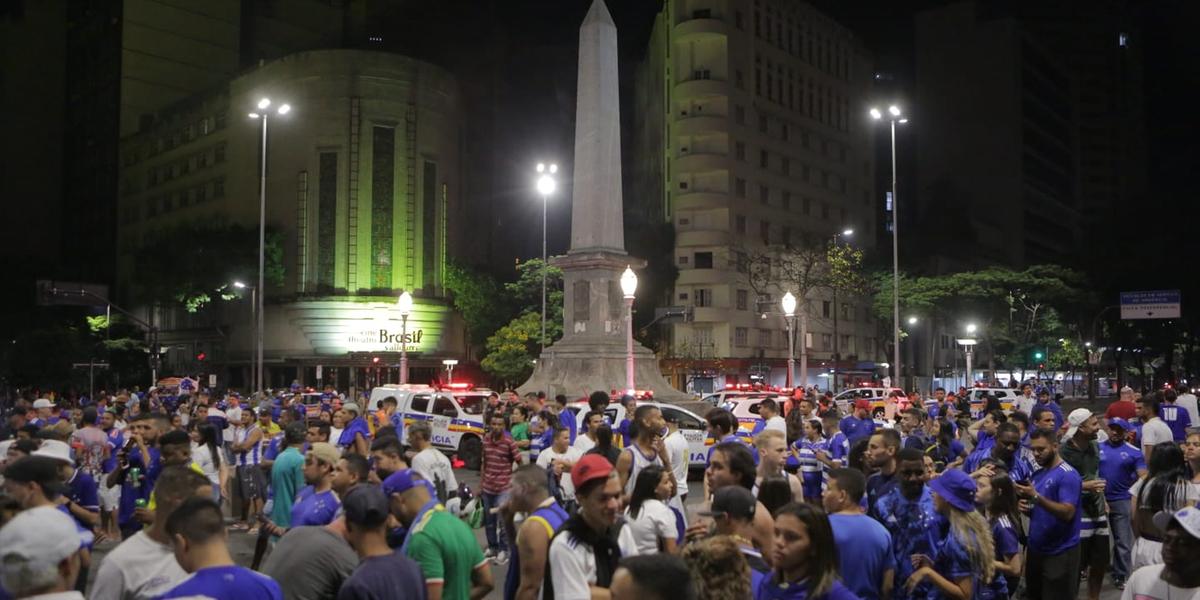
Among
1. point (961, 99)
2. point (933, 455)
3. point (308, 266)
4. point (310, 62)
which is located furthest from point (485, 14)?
point (933, 455)

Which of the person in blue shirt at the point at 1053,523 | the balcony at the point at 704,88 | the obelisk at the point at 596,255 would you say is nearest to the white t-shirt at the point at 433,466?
the person in blue shirt at the point at 1053,523

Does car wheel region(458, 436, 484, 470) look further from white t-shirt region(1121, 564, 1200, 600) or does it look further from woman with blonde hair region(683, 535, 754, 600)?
woman with blonde hair region(683, 535, 754, 600)

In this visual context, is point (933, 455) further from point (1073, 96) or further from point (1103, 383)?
point (1073, 96)

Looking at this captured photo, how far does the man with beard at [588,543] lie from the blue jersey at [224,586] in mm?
1295

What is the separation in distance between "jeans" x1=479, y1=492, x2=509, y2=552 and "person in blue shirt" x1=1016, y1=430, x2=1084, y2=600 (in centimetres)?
617

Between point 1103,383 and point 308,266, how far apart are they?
232ft

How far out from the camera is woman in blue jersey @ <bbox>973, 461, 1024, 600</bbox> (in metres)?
6.61

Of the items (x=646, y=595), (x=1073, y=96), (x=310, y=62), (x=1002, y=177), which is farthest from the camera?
(x=1073, y=96)

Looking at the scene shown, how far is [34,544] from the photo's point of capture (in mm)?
3641

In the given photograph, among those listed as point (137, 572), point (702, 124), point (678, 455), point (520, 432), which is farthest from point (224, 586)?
point (702, 124)

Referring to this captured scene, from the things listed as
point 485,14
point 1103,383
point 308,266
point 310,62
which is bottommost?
point 1103,383

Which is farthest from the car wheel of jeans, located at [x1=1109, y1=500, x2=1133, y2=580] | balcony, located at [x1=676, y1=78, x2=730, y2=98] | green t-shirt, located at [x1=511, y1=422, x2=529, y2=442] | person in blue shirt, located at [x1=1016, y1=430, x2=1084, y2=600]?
balcony, located at [x1=676, y1=78, x2=730, y2=98]

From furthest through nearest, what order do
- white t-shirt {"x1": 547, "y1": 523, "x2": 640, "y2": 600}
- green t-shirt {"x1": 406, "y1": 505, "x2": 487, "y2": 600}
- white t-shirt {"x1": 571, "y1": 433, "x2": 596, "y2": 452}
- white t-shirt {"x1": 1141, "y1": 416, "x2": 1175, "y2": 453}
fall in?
white t-shirt {"x1": 571, "y1": 433, "x2": 596, "y2": 452}
white t-shirt {"x1": 1141, "y1": 416, "x2": 1175, "y2": 453}
green t-shirt {"x1": 406, "y1": 505, "x2": 487, "y2": 600}
white t-shirt {"x1": 547, "y1": 523, "x2": 640, "y2": 600}

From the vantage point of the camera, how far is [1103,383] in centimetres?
9344
